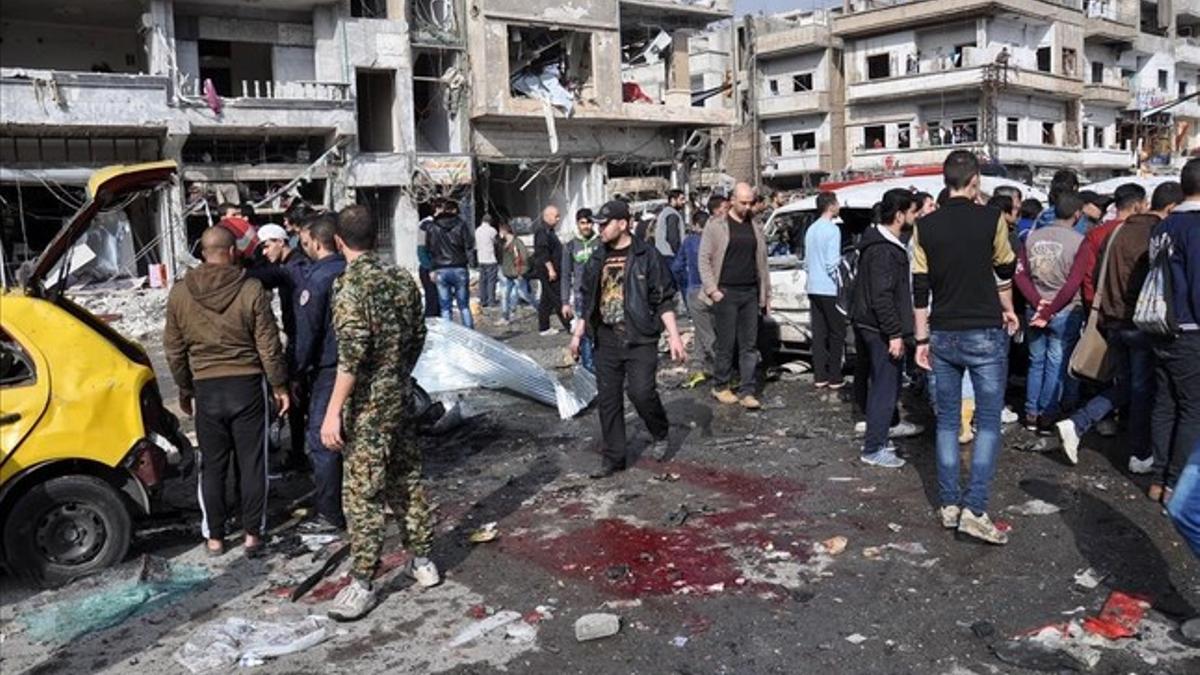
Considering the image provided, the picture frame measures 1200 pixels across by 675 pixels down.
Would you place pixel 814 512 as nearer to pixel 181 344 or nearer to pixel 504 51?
pixel 181 344

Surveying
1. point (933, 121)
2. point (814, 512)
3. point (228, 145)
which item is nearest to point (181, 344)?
point (814, 512)

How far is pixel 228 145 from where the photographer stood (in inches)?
→ 948

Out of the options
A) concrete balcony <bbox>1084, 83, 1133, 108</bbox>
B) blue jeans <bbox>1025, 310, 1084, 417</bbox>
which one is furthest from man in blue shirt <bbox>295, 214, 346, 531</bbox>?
concrete balcony <bbox>1084, 83, 1133, 108</bbox>

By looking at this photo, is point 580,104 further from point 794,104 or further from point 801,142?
point 801,142

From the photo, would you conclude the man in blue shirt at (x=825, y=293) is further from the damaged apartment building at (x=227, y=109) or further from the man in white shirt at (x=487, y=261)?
the damaged apartment building at (x=227, y=109)

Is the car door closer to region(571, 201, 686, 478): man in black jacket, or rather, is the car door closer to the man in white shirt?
region(571, 201, 686, 478): man in black jacket

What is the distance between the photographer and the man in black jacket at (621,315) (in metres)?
6.50

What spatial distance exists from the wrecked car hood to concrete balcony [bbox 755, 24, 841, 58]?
149 feet

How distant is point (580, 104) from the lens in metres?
29.3

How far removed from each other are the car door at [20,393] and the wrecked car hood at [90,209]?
34 centimetres

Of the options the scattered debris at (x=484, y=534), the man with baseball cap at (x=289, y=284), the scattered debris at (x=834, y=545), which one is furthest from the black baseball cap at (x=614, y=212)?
the scattered debris at (x=834, y=545)

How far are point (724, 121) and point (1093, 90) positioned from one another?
24199 mm

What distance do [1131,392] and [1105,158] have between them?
47.4 m

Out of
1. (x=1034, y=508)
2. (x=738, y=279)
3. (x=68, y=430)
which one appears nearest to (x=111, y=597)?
(x=68, y=430)
